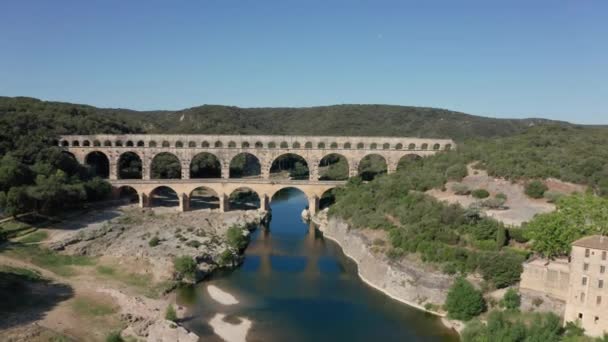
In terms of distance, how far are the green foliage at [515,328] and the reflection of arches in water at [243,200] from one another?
32459 mm

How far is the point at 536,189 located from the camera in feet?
117

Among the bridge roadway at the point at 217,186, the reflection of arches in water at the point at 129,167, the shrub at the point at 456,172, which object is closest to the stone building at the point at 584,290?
the shrub at the point at 456,172

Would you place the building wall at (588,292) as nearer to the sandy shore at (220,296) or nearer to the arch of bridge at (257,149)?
the sandy shore at (220,296)

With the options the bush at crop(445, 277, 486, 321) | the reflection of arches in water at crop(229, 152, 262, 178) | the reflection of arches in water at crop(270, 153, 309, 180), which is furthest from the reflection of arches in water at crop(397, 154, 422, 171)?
the bush at crop(445, 277, 486, 321)

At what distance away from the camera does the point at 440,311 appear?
2567 centimetres

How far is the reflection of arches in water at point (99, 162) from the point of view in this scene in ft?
179

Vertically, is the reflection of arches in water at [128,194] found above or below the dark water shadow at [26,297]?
above

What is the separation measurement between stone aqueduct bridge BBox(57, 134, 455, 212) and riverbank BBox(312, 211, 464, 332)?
49.5 feet

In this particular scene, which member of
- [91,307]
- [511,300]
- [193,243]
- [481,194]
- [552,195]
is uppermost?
[552,195]

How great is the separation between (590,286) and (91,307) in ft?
80.3

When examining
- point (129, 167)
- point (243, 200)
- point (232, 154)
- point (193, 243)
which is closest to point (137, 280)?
point (193, 243)

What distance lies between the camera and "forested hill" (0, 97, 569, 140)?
9844cm

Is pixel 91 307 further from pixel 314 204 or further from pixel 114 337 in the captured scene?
pixel 314 204

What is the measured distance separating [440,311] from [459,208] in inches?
350
